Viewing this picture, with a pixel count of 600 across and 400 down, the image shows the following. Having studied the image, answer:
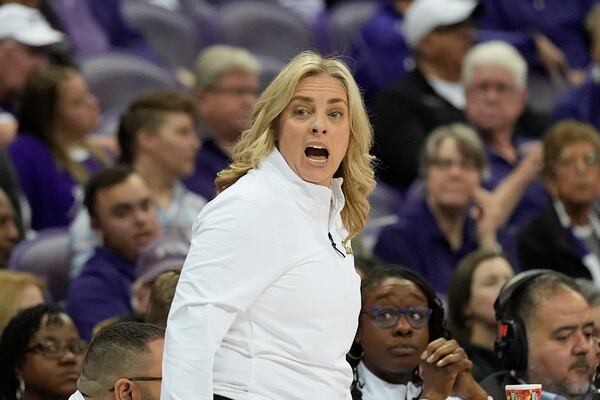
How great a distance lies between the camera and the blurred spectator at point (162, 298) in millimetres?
4500

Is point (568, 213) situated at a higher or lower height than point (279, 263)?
lower

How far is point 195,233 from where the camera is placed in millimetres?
3443

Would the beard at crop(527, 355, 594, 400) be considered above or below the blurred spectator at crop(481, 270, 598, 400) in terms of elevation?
below

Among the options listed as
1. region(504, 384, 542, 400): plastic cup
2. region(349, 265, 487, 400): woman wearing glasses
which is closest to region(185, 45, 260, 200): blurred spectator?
region(349, 265, 487, 400): woman wearing glasses

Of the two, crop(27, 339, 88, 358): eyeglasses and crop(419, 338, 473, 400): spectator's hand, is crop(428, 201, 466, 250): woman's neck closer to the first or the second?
crop(27, 339, 88, 358): eyeglasses

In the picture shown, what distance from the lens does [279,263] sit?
11.2 feet

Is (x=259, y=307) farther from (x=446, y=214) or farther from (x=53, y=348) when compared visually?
(x=446, y=214)

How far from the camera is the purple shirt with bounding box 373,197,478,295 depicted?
6395 mm

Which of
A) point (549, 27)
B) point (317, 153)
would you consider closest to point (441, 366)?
point (317, 153)

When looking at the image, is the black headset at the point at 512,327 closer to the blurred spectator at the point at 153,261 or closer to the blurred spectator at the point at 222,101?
the blurred spectator at the point at 153,261

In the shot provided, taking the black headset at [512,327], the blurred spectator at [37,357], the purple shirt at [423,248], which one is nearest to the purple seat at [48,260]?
the blurred spectator at [37,357]

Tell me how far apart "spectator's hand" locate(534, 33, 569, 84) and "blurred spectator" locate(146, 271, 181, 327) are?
492cm

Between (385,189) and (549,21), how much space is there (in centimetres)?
257

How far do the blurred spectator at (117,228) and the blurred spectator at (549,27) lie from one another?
3643 mm
